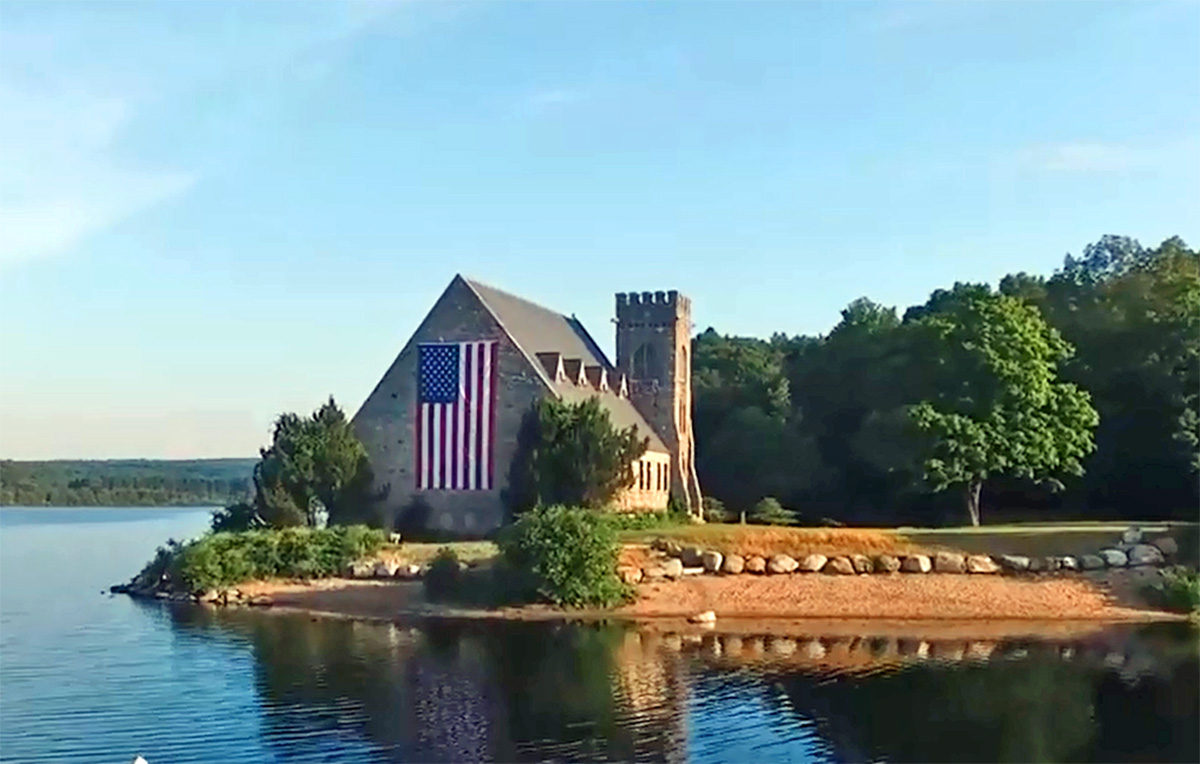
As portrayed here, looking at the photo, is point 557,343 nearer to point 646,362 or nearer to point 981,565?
point 646,362

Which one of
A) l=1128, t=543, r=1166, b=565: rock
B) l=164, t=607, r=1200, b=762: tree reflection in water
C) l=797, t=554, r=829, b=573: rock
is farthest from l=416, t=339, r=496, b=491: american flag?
l=1128, t=543, r=1166, b=565: rock

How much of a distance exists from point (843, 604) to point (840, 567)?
111 inches

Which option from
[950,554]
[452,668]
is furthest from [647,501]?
[452,668]

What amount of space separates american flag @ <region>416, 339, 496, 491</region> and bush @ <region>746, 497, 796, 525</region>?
1066 cm

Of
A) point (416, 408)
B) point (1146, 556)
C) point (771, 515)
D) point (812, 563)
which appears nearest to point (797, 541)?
point (812, 563)

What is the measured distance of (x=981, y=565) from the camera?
39062 mm

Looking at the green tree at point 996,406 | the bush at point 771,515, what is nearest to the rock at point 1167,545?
the green tree at point 996,406

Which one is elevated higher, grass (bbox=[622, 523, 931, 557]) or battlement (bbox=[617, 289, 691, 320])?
battlement (bbox=[617, 289, 691, 320])

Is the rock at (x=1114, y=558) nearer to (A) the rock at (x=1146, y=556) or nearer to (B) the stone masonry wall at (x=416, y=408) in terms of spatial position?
(A) the rock at (x=1146, y=556)

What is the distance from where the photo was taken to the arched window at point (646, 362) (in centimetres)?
6047

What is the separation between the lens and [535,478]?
47.6 metres

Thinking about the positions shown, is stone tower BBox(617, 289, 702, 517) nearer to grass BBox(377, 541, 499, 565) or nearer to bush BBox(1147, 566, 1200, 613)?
grass BBox(377, 541, 499, 565)

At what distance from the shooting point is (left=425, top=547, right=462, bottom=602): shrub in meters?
37.9

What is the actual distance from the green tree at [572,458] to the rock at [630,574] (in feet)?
25.3
